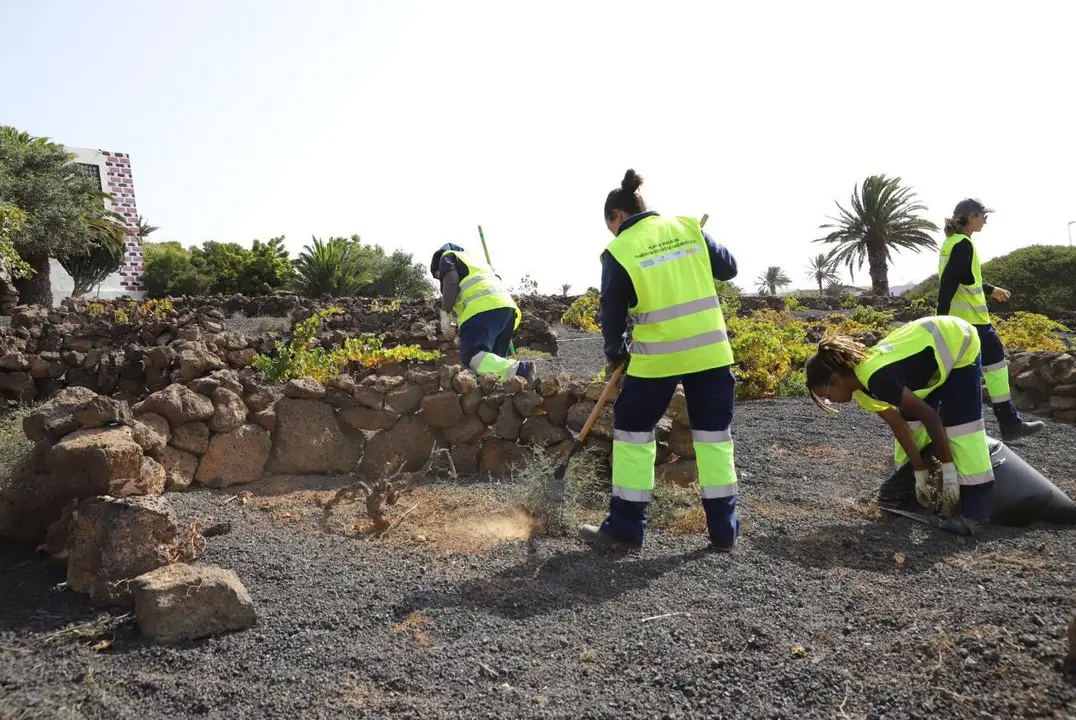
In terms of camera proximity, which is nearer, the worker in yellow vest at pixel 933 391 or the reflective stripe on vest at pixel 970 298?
the worker in yellow vest at pixel 933 391

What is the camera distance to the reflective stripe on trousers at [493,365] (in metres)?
5.51

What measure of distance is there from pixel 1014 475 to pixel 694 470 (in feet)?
5.84

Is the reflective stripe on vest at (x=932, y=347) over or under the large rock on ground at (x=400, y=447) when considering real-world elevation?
over

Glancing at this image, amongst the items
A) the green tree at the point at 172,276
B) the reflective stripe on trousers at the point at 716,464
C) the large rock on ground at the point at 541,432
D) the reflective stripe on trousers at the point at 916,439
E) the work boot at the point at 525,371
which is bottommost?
the reflective stripe on trousers at the point at 916,439

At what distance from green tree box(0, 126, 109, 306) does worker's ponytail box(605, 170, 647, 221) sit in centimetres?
2349

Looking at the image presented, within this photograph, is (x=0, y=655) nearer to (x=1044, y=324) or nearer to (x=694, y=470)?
(x=694, y=470)

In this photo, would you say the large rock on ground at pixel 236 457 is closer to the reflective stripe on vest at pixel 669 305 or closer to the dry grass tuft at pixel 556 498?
the dry grass tuft at pixel 556 498

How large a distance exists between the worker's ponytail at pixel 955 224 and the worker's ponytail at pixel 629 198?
→ 11.1 feet

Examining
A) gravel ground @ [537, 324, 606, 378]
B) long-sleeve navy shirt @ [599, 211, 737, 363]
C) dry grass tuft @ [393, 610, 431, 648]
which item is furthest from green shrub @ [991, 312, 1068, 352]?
dry grass tuft @ [393, 610, 431, 648]

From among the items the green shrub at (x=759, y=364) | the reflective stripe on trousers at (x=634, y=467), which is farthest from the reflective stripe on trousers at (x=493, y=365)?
the green shrub at (x=759, y=364)

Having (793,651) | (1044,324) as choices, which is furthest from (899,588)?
(1044,324)

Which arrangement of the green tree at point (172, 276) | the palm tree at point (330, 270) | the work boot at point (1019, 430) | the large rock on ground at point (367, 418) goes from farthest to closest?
the green tree at point (172, 276) → the palm tree at point (330, 270) → the work boot at point (1019, 430) → the large rock on ground at point (367, 418)

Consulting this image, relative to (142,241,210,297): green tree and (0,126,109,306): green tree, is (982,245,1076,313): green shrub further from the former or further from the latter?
(142,241,210,297): green tree

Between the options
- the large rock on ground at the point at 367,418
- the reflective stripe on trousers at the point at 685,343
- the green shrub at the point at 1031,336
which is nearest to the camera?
the reflective stripe on trousers at the point at 685,343
